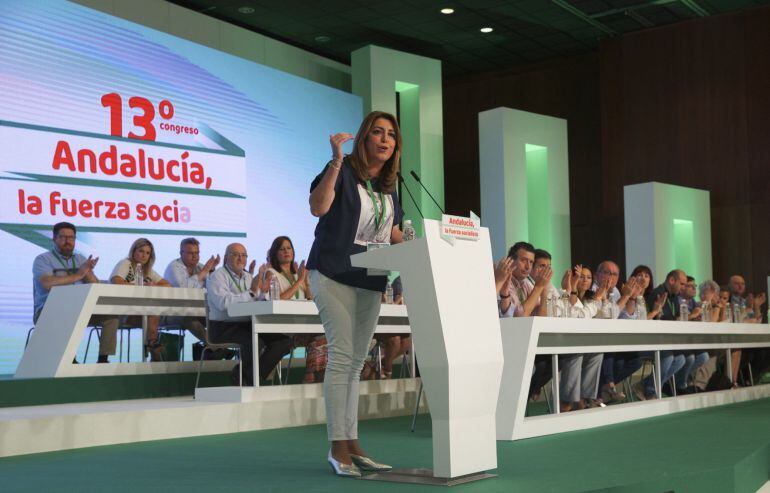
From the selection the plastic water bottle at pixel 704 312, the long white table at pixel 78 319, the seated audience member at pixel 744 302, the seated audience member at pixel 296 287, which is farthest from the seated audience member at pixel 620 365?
the long white table at pixel 78 319

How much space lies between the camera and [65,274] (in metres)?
5.77

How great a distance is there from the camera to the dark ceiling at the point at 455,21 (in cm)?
987

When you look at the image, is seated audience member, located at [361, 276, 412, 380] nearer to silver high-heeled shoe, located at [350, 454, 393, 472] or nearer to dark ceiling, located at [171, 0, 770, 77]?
silver high-heeled shoe, located at [350, 454, 393, 472]

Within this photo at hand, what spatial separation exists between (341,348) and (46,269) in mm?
3618

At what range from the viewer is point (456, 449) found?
2506 mm

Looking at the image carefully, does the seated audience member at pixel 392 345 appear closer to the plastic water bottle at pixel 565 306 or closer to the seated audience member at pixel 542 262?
the seated audience member at pixel 542 262

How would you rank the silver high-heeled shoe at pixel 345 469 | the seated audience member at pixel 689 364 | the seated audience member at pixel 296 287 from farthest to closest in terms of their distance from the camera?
the seated audience member at pixel 689 364 → the seated audience member at pixel 296 287 → the silver high-heeled shoe at pixel 345 469

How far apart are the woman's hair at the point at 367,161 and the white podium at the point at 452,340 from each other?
31 centimetres

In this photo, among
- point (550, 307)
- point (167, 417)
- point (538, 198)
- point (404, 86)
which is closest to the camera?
point (167, 417)

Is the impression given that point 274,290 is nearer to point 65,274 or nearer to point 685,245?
point 65,274

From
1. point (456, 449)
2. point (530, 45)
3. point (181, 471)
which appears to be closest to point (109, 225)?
point (181, 471)

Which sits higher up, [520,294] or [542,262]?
[542,262]

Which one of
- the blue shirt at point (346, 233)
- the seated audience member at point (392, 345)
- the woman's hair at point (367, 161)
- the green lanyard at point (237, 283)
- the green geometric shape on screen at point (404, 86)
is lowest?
the seated audience member at point (392, 345)

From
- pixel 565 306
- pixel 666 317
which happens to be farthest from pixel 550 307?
pixel 666 317
